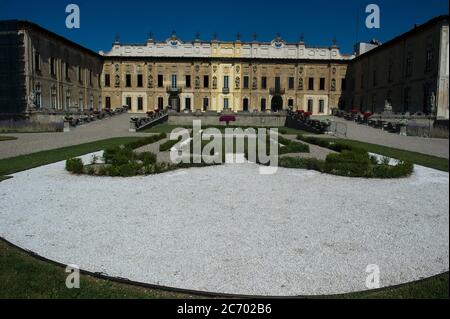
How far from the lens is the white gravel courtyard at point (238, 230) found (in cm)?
355

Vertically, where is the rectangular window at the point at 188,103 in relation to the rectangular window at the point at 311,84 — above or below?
below

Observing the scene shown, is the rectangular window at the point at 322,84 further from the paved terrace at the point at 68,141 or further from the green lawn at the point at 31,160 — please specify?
the green lawn at the point at 31,160

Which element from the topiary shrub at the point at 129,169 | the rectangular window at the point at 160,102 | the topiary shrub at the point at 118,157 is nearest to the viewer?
the topiary shrub at the point at 129,169

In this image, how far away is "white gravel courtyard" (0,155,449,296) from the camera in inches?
140

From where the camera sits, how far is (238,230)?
4.88 meters

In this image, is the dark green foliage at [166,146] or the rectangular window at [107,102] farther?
the rectangular window at [107,102]

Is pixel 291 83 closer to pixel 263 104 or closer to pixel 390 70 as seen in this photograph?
pixel 263 104

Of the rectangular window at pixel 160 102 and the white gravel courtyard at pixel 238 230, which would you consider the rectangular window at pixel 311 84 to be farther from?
the white gravel courtyard at pixel 238 230

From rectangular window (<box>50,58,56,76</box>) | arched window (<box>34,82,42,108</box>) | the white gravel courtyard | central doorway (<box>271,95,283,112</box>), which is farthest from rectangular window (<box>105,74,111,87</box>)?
the white gravel courtyard

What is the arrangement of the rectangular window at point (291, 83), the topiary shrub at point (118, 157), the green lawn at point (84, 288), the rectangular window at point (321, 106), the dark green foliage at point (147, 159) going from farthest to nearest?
the rectangular window at point (321, 106) < the rectangular window at point (291, 83) < the dark green foliage at point (147, 159) < the topiary shrub at point (118, 157) < the green lawn at point (84, 288)

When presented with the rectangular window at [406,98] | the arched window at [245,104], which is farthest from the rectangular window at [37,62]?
the rectangular window at [406,98]

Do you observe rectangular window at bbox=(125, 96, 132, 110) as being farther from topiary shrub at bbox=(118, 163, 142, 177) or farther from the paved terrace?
topiary shrub at bbox=(118, 163, 142, 177)

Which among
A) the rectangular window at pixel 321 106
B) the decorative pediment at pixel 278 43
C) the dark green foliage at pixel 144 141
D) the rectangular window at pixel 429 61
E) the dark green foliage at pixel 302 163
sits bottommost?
the dark green foliage at pixel 302 163
